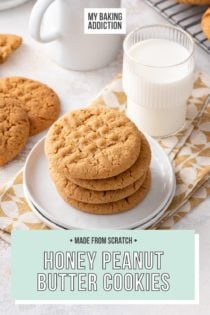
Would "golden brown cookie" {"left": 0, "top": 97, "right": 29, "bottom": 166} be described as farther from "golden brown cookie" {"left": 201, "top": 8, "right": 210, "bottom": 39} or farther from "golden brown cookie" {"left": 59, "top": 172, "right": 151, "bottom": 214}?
"golden brown cookie" {"left": 201, "top": 8, "right": 210, "bottom": 39}

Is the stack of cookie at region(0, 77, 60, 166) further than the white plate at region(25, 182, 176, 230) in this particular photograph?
Yes

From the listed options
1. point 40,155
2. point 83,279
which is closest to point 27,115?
point 40,155

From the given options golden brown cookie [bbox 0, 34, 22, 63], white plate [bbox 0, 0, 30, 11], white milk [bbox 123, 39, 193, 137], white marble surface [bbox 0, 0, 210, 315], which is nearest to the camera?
white marble surface [bbox 0, 0, 210, 315]

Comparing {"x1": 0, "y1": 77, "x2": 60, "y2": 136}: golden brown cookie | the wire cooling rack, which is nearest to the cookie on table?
{"x1": 0, "y1": 77, "x2": 60, "y2": 136}: golden brown cookie

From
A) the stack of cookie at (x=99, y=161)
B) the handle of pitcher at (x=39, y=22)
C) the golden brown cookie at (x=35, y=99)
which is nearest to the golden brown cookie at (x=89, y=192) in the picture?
the stack of cookie at (x=99, y=161)

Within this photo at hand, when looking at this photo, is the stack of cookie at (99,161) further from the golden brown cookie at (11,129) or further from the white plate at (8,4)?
the white plate at (8,4)

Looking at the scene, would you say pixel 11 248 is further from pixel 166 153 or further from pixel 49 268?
pixel 166 153

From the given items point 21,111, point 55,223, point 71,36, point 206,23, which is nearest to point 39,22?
point 71,36
